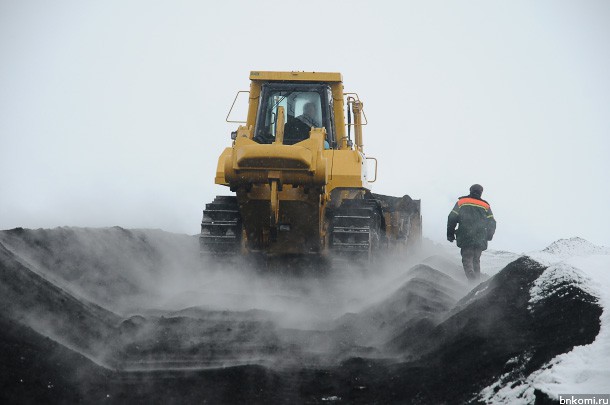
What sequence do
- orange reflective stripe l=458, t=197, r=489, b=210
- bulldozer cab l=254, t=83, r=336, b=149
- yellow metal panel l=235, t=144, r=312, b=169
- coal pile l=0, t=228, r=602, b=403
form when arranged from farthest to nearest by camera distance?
orange reflective stripe l=458, t=197, r=489, b=210, bulldozer cab l=254, t=83, r=336, b=149, yellow metal panel l=235, t=144, r=312, b=169, coal pile l=0, t=228, r=602, b=403

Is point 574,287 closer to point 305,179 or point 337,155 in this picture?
point 305,179

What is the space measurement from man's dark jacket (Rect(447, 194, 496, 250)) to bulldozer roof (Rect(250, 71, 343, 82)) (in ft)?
8.82

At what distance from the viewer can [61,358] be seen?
545cm

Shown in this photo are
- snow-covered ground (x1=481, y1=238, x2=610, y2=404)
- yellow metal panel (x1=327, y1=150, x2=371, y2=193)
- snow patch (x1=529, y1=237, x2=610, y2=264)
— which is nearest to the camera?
snow-covered ground (x1=481, y1=238, x2=610, y2=404)

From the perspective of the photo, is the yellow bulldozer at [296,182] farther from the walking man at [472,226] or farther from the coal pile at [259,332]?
the walking man at [472,226]

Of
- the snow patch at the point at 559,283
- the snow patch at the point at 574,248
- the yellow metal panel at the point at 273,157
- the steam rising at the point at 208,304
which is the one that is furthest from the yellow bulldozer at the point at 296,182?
the snow patch at the point at 574,248

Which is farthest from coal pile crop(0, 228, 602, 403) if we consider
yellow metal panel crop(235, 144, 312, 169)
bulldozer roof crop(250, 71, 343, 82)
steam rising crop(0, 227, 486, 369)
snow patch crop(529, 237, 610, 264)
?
snow patch crop(529, 237, 610, 264)

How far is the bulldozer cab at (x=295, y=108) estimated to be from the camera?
33.9 feet

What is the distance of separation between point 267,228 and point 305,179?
1.02 m

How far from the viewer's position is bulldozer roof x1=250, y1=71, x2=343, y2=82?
408 inches

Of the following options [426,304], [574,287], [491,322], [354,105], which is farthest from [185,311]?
[354,105]

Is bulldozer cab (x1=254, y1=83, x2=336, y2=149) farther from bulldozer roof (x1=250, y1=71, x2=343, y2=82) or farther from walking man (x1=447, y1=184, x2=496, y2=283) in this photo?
walking man (x1=447, y1=184, x2=496, y2=283)

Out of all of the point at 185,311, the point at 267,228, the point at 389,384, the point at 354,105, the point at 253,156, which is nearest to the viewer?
the point at 389,384

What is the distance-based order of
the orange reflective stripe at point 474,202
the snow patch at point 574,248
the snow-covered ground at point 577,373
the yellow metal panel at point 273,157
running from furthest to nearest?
the snow patch at point 574,248 → the orange reflective stripe at point 474,202 → the yellow metal panel at point 273,157 → the snow-covered ground at point 577,373
